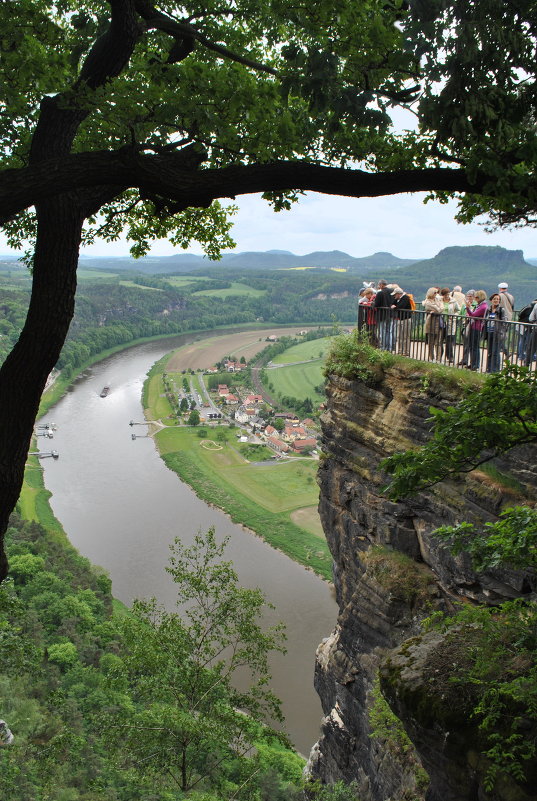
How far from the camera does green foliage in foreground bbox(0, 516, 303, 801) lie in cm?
826

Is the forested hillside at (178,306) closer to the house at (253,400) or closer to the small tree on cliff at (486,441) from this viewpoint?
the house at (253,400)

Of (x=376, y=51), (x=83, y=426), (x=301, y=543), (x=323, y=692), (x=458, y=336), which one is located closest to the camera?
(x=376, y=51)

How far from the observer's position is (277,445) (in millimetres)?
46906

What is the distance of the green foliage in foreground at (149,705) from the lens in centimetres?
826

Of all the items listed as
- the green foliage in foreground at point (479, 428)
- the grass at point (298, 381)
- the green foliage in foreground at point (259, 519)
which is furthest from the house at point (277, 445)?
the green foliage in foreground at point (479, 428)

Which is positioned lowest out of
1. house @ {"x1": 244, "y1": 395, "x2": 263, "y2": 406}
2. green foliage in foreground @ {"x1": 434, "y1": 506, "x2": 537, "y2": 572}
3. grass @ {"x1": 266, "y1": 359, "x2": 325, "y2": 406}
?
house @ {"x1": 244, "y1": 395, "x2": 263, "y2": 406}

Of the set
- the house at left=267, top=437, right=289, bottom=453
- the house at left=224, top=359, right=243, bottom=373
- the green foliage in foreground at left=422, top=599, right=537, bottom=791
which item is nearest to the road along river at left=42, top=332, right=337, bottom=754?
the house at left=267, top=437, right=289, bottom=453

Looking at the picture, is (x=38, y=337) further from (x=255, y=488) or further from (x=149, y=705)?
(x=255, y=488)

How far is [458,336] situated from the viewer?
879 centimetres

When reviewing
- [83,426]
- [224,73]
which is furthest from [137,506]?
[224,73]

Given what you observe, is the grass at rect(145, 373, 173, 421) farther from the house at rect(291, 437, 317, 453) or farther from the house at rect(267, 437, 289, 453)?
the house at rect(291, 437, 317, 453)

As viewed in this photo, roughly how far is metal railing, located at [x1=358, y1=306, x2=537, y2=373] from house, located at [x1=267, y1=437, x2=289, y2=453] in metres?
36.0

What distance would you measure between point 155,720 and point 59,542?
22702mm

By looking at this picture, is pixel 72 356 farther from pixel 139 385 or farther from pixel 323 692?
pixel 323 692
